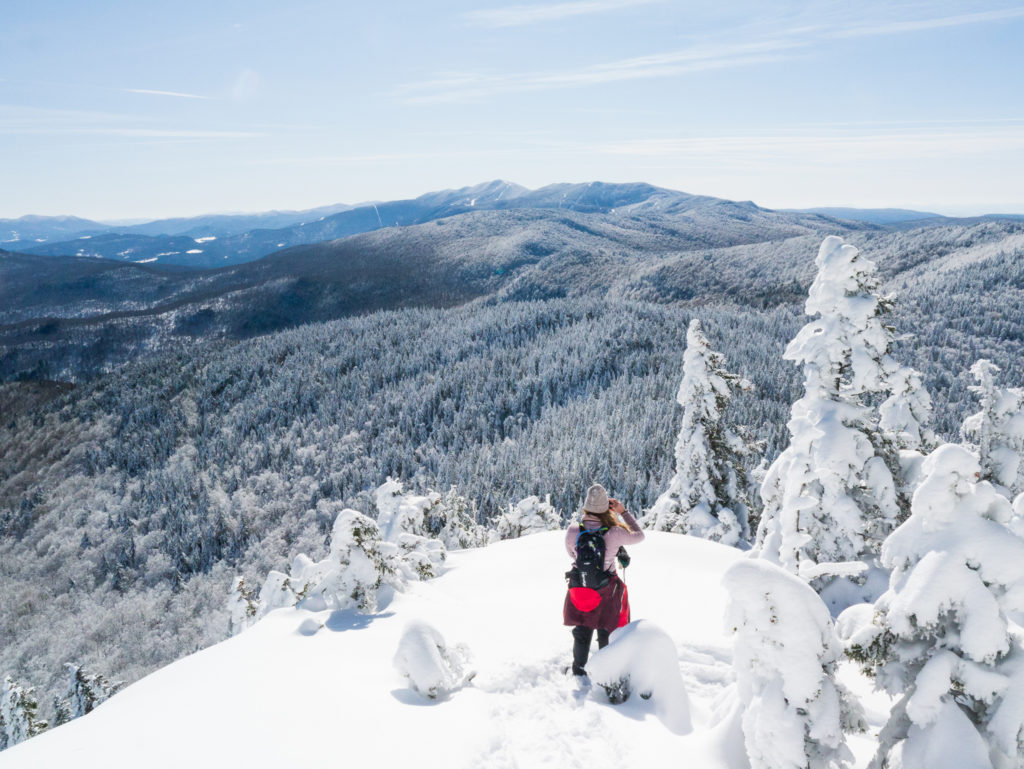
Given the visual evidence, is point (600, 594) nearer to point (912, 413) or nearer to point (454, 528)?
point (912, 413)

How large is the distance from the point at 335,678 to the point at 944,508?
21.1 feet

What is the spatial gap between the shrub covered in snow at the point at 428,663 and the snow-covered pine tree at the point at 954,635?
4.19 meters

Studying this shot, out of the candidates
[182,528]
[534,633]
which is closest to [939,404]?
[534,633]

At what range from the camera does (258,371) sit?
2891 inches

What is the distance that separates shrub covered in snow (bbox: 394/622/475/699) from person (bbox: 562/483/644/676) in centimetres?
140

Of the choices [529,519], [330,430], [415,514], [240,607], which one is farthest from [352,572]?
[330,430]

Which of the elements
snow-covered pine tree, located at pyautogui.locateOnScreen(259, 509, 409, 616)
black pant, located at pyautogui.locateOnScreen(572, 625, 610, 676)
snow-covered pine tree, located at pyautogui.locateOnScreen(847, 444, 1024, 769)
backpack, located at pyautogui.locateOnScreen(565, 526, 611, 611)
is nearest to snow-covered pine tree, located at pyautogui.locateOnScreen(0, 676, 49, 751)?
snow-covered pine tree, located at pyautogui.locateOnScreen(259, 509, 409, 616)

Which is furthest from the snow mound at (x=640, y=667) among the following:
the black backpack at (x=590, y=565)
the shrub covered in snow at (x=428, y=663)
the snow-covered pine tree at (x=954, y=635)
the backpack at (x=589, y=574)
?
the snow-covered pine tree at (x=954, y=635)

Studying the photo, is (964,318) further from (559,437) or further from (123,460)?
(123,460)

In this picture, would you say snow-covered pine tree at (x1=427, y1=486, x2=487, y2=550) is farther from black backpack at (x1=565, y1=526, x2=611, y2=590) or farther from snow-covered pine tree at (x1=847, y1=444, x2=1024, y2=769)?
snow-covered pine tree at (x1=847, y1=444, x2=1024, y2=769)

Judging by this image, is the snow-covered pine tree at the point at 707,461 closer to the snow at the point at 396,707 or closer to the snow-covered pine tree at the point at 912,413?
the snow-covered pine tree at the point at 912,413

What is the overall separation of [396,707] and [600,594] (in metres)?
2.65

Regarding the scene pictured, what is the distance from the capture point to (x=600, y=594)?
248 inches

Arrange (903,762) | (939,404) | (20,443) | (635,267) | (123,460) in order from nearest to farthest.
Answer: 1. (903,762)
2. (939,404)
3. (123,460)
4. (20,443)
5. (635,267)
